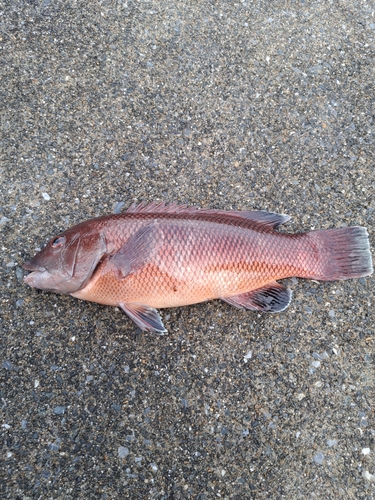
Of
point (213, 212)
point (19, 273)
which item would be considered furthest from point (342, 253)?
point (19, 273)

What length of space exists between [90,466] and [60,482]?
0.18 metres

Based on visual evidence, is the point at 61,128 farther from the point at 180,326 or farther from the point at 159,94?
the point at 180,326

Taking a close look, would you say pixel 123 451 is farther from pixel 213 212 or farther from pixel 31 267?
pixel 213 212

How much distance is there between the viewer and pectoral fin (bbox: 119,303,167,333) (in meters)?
2.52

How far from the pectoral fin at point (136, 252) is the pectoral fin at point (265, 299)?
1.88 ft

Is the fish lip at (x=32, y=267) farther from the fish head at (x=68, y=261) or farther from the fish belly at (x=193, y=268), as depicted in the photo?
the fish belly at (x=193, y=268)

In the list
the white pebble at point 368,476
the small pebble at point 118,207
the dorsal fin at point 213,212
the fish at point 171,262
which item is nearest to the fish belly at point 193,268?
the fish at point 171,262

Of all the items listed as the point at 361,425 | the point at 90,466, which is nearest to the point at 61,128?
the point at 90,466

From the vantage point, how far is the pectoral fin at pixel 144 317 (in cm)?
252

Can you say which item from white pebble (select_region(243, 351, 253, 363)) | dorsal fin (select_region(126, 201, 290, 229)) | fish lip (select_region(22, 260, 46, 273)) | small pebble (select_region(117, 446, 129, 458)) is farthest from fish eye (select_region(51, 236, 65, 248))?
white pebble (select_region(243, 351, 253, 363))

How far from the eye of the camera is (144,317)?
2.53 m

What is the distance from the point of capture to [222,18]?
3541mm

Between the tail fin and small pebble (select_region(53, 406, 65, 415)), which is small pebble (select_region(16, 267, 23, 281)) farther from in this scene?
the tail fin

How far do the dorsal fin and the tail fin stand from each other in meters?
0.25
